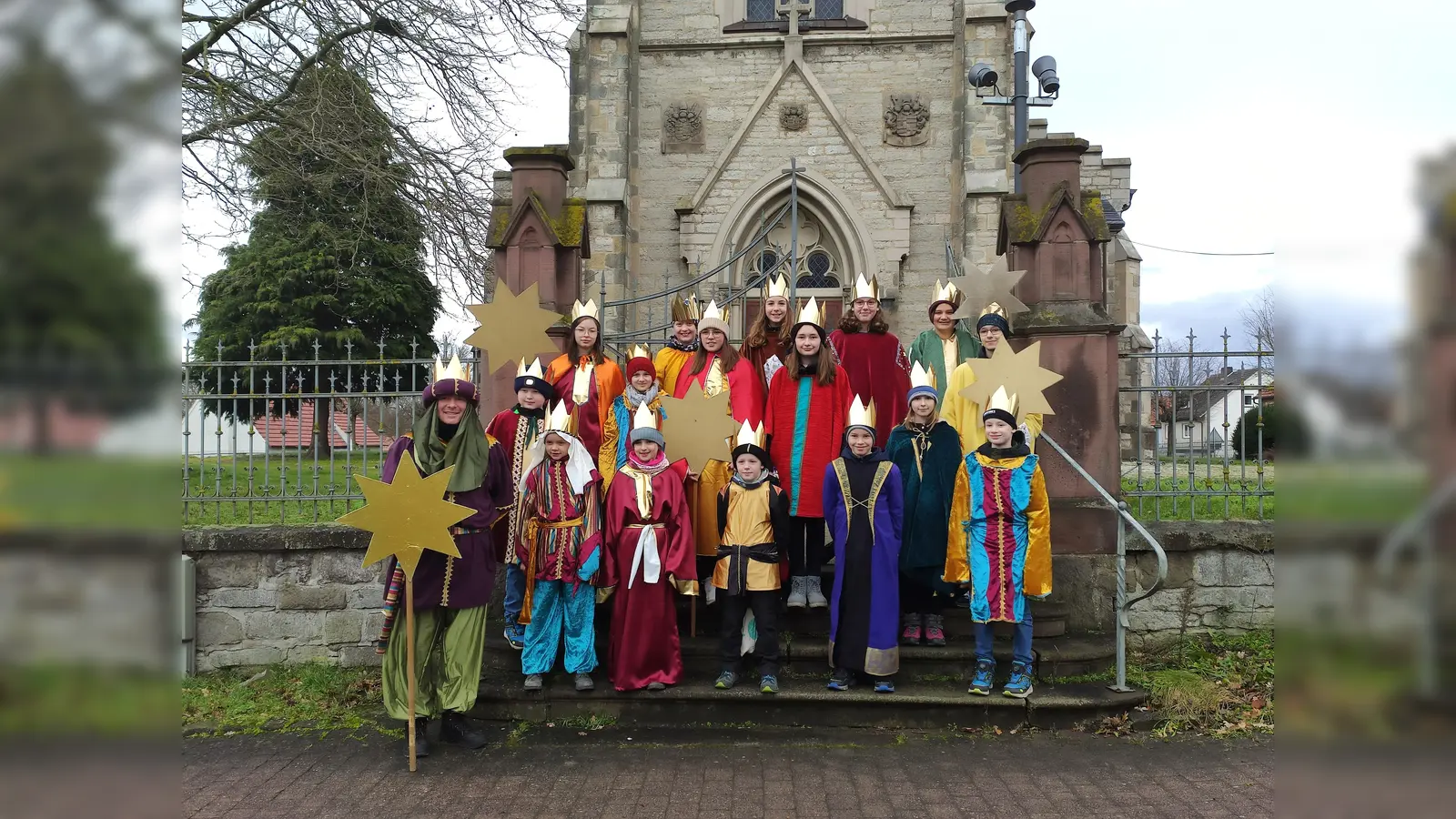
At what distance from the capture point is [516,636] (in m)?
6.05

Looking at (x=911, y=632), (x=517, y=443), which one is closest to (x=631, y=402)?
(x=517, y=443)

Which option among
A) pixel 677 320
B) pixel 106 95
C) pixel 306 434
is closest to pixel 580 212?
pixel 677 320

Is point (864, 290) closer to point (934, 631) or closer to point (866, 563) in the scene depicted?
point (866, 563)

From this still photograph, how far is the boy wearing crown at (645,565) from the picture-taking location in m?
5.66

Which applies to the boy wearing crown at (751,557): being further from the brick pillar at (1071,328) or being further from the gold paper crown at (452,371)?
the brick pillar at (1071,328)

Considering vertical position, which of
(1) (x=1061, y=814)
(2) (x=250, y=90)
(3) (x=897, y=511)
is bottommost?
(1) (x=1061, y=814)

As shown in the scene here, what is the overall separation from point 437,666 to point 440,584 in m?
0.51

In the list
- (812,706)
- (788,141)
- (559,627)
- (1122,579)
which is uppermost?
(788,141)

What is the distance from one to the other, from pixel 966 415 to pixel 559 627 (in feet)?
9.99

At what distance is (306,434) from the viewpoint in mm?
7320

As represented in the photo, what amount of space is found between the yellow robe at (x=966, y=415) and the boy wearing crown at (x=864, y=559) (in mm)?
826

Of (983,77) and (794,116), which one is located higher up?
(794,116)

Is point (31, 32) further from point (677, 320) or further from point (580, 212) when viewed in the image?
point (580, 212)

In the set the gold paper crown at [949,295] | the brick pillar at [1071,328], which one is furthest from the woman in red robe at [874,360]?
the brick pillar at [1071,328]
